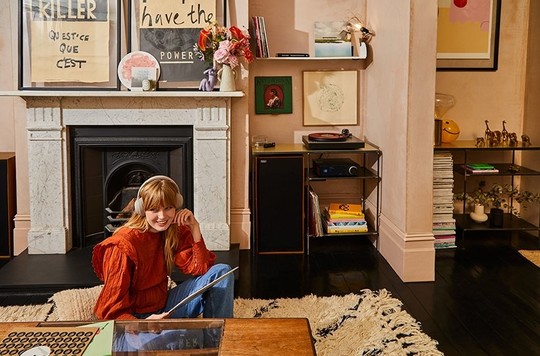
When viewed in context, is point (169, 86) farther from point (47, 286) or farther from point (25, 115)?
point (47, 286)

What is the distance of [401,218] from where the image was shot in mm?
4074

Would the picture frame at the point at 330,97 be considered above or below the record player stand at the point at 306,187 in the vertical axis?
above

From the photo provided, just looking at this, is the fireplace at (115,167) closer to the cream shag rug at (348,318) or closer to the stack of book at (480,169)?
the cream shag rug at (348,318)

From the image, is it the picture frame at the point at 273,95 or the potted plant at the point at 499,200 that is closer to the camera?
the potted plant at the point at 499,200

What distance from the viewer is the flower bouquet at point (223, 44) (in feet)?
13.8

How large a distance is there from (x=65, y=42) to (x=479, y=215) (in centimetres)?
329

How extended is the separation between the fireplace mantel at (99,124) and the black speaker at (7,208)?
0.24 m

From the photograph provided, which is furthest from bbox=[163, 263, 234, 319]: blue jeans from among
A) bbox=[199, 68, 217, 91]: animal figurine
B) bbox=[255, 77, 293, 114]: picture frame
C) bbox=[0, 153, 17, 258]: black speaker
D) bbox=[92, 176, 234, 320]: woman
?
bbox=[255, 77, 293, 114]: picture frame

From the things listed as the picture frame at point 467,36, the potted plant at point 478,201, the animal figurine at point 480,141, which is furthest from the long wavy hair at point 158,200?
the picture frame at point 467,36

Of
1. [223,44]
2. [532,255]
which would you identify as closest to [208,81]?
[223,44]

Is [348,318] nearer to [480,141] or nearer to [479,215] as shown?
[479,215]

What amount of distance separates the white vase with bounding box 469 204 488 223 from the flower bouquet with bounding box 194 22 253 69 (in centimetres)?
211

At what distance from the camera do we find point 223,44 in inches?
165

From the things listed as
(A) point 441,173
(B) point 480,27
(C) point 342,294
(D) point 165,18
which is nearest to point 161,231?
(C) point 342,294
